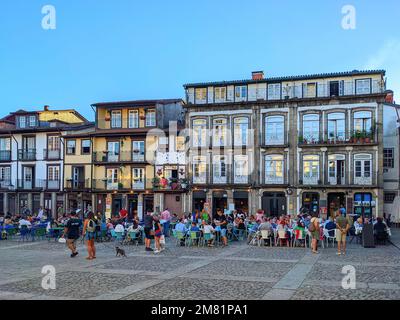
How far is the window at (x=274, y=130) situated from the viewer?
36.2 metres

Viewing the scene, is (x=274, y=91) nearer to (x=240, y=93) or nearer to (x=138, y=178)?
(x=240, y=93)

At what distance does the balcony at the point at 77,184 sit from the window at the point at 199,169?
10.4 meters

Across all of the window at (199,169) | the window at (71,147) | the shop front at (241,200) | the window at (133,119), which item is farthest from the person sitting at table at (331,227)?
the window at (71,147)

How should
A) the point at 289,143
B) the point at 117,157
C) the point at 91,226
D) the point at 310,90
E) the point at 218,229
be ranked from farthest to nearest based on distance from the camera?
the point at 117,157 → the point at 289,143 → the point at 310,90 → the point at 218,229 → the point at 91,226

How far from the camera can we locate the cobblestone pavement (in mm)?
9922

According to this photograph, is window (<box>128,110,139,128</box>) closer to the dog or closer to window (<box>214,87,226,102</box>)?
window (<box>214,87,226,102</box>)

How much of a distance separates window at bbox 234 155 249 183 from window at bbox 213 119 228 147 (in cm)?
183

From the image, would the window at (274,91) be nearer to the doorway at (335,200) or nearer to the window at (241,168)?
the window at (241,168)

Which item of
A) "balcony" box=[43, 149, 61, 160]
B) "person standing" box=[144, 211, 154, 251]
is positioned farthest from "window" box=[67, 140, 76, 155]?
"person standing" box=[144, 211, 154, 251]

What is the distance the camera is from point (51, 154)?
42781mm

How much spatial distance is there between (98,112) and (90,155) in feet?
13.7

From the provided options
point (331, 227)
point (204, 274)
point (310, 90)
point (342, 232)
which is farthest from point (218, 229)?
point (310, 90)

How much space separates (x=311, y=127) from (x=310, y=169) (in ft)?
11.2
